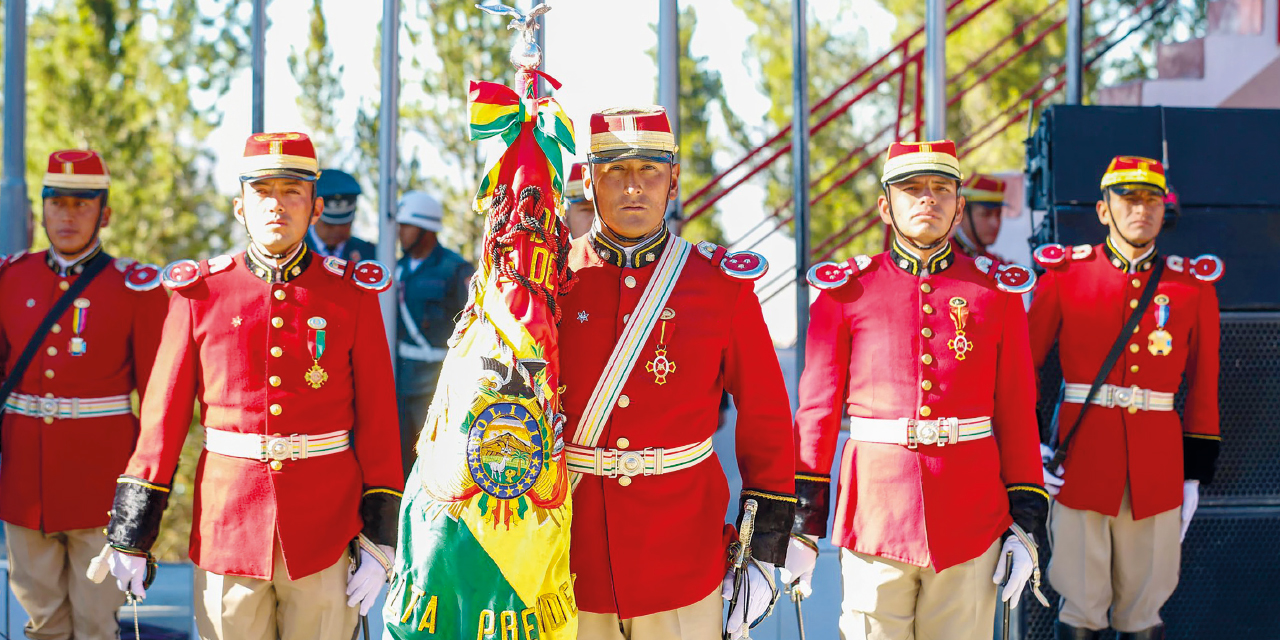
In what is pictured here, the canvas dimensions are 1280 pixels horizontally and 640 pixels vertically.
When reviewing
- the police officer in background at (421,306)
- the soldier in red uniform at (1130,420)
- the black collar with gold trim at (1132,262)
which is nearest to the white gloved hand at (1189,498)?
the soldier in red uniform at (1130,420)

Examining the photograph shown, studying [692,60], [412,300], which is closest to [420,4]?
Answer: [692,60]

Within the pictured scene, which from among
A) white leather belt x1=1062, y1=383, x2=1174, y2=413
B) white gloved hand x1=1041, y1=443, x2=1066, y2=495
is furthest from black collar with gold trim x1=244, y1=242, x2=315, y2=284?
white leather belt x1=1062, y1=383, x2=1174, y2=413

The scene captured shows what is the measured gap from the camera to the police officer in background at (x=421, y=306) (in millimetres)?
6336

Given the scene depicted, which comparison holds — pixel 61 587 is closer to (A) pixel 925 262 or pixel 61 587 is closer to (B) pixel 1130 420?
(A) pixel 925 262

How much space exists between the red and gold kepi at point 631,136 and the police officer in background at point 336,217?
10.9 feet

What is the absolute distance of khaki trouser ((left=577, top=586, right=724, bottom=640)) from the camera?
2859 mm

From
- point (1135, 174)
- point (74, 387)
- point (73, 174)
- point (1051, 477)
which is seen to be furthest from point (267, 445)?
point (1135, 174)

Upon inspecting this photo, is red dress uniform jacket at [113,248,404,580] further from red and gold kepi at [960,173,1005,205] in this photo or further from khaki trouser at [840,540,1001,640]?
red and gold kepi at [960,173,1005,205]

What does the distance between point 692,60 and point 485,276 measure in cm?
1445

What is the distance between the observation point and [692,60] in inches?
654

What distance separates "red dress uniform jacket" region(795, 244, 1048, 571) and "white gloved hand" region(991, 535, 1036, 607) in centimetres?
5

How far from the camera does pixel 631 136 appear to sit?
2.82 m

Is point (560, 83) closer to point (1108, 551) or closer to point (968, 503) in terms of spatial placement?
point (968, 503)

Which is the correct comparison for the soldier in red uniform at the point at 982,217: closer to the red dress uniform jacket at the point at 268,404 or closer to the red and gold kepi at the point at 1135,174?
the red and gold kepi at the point at 1135,174
